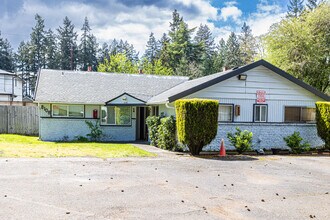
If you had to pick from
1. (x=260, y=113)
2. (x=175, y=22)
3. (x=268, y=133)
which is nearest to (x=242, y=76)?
(x=260, y=113)

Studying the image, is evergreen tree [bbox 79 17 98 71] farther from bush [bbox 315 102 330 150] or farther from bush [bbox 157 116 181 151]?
bush [bbox 315 102 330 150]

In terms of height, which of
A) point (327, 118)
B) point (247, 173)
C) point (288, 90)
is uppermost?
point (288, 90)

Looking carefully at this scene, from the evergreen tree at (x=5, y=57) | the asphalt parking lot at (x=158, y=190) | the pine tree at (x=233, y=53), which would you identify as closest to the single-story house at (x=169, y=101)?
the asphalt parking lot at (x=158, y=190)

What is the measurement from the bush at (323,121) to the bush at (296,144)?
→ 862mm

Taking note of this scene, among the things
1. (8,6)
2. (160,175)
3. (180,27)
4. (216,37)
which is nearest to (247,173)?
(160,175)

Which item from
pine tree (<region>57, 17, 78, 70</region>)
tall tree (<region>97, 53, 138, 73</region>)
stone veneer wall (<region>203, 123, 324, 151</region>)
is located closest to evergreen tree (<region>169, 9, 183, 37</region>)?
tall tree (<region>97, 53, 138, 73</region>)

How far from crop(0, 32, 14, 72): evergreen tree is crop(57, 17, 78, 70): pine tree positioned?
11201 millimetres

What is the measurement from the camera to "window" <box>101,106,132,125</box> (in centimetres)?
1734

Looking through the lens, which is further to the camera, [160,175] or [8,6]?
[8,6]

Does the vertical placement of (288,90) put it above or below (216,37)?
below

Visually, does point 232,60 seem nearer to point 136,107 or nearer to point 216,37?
point 216,37

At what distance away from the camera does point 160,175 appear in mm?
8016

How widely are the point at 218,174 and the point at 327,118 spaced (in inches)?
311

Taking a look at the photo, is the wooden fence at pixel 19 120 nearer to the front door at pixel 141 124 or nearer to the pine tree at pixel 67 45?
the front door at pixel 141 124
